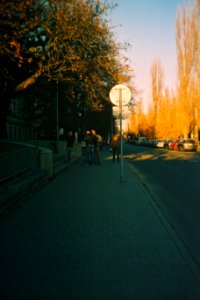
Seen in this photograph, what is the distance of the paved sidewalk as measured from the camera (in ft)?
11.8

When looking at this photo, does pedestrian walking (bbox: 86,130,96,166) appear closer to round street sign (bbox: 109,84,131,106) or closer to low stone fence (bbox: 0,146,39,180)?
low stone fence (bbox: 0,146,39,180)

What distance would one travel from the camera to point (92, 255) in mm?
4688

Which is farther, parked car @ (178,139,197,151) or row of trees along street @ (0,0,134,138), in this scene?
parked car @ (178,139,197,151)

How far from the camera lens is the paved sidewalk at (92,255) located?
3.59m

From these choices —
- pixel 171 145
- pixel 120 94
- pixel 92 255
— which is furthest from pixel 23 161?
pixel 171 145

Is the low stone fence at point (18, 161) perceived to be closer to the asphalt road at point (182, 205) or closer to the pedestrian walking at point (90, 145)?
the asphalt road at point (182, 205)

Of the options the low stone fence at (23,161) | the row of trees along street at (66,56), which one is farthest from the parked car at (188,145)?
the low stone fence at (23,161)

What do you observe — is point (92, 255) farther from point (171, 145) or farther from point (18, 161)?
point (171, 145)

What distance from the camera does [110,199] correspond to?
9102 millimetres

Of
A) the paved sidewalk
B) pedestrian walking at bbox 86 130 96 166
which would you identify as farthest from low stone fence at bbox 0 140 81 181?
pedestrian walking at bbox 86 130 96 166

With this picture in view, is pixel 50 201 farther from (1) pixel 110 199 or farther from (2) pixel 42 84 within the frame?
(2) pixel 42 84

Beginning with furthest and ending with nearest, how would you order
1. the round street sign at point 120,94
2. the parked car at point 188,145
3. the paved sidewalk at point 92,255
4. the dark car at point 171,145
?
the dark car at point 171,145 < the parked car at point 188,145 < the round street sign at point 120,94 < the paved sidewalk at point 92,255

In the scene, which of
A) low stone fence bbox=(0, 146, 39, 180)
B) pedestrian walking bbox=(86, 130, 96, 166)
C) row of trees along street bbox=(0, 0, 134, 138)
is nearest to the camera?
low stone fence bbox=(0, 146, 39, 180)

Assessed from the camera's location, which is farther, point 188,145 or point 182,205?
point 188,145
